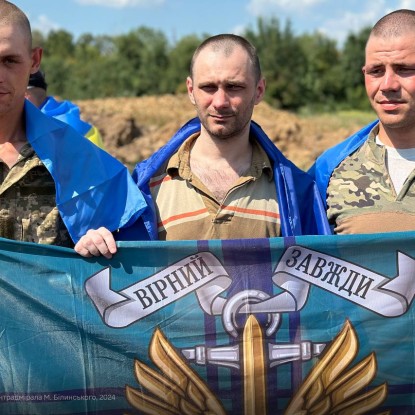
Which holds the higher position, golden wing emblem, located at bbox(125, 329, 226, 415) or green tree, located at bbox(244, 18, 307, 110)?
green tree, located at bbox(244, 18, 307, 110)

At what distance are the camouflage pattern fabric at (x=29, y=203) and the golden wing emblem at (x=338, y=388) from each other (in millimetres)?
1350

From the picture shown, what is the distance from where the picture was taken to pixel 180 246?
362 cm

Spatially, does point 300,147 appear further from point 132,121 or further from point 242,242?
point 242,242

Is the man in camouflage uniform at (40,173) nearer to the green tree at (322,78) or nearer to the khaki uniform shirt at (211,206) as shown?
the khaki uniform shirt at (211,206)

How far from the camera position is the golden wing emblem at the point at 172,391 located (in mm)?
3516

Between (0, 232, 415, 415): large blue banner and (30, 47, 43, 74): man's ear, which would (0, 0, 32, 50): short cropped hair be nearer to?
(30, 47, 43, 74): man's ear

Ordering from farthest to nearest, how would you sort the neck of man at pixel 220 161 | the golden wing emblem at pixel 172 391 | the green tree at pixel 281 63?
the green tree at pixel 281 63 < the neck of man at pixel 220 161 < the golden wing emblem at pixel 172 391

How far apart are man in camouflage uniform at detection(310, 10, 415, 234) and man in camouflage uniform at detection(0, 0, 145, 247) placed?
3.48ft

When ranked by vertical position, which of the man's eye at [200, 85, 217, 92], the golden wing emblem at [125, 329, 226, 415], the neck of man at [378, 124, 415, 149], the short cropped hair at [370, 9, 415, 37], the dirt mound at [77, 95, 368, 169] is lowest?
the golden wing emblem at [125, 329, 226, 415]

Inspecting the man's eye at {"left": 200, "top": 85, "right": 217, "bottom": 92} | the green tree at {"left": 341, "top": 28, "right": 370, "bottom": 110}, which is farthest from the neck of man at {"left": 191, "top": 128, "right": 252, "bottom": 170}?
the green tree at {"left": 341, "top": 28, "right": 370, "bottom": 110}

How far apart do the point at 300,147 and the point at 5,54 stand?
60.9 feet

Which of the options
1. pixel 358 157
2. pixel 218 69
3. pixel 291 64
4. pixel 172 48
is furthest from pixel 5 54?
pixel 172 48

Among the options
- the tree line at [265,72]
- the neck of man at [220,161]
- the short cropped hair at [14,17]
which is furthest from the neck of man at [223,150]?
the tree line at [265,72]

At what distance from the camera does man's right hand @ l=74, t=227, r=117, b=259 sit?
354 cm
